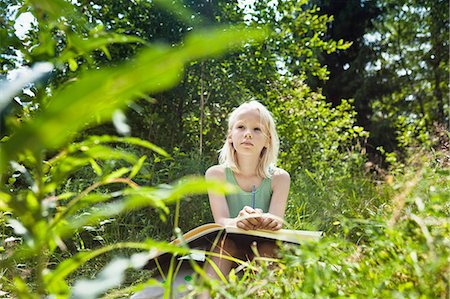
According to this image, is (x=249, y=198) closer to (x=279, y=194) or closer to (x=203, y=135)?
(x=279, y=194)

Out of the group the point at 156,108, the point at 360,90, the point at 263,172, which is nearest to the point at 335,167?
the point at 156,108

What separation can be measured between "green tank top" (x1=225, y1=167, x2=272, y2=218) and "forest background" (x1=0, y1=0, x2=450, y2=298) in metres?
0.20

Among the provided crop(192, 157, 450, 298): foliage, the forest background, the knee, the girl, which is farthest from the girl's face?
crop(192, 157, 450, 298): foliage

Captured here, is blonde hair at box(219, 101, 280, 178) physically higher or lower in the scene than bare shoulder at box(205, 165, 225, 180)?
higher

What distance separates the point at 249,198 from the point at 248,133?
1.17ft

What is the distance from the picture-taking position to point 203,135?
186 inches

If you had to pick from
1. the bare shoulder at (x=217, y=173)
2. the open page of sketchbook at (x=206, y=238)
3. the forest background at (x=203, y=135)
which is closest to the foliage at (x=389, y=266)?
the forest background at (x=203, y=135)

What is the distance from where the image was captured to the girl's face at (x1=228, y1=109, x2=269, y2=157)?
8.89 feet

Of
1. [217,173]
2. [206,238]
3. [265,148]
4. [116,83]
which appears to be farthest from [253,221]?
[116,83]

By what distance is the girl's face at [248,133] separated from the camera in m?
2.71

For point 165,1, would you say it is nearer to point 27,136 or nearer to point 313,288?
point 27,136

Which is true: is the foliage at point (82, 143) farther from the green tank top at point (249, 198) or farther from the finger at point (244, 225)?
the green tank top at point (249, 198)

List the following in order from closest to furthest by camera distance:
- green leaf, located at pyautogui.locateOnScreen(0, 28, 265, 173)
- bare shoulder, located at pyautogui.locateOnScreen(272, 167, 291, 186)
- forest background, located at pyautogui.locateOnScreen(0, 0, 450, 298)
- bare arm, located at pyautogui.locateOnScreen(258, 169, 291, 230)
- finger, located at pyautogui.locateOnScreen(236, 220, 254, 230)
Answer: green leaf, located at pyautogui.locateOnScreen(0, 28, 265, 173), forest background, located at pyautogui.locateOnScreen(0, 0, 450, 298), finger, located at pyautogui.locateOnScreen(236, 220, 254, 230), bare arm, located at pyautogui.locateOnScreen(258, 169, 291, 230), bare shoulder, located at pyautogui.locateOnScreen(272, 167, 291, 186)

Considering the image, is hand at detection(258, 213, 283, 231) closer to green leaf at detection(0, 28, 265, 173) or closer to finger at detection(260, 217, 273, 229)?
finger at detection(260, 217, 273, 229)
